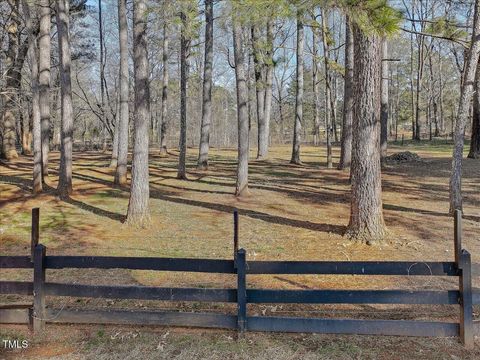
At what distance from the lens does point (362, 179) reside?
7.29 meters

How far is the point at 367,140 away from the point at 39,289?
219 inches

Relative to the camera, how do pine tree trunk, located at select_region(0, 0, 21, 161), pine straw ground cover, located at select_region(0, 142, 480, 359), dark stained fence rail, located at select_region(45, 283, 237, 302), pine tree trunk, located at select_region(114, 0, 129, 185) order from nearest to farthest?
pine straw ground cover, located at select_region(0, 142, 480, 359), dark stained fence rail, located at select_region(45, 283, 237, 302), pine tree trunk, located at select_region(114, 0, 129, 185), pine tree trunk, located at select_region(0, 0, 21, 161)

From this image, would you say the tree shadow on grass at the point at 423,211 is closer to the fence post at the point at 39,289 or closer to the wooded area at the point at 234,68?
the wooded area at the point at 234,68

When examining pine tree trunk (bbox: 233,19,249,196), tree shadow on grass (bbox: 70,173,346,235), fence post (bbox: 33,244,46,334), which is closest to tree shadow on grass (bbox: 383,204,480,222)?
tree shadow on grass (bbox: 70,173,346,235)

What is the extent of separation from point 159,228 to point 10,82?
59.8 feet

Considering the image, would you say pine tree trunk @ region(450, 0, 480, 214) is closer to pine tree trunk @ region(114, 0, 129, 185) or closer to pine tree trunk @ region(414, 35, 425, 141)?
pine tree trunk @ region(114, 0, 129, 185)

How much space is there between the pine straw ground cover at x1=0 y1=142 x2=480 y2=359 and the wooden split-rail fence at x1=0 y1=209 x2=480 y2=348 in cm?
14

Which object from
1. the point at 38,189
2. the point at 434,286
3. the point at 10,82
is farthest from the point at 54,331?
the point at 10,82

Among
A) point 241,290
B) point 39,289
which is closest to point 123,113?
point 39,289

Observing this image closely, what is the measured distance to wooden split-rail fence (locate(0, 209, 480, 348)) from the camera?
3.70 metres

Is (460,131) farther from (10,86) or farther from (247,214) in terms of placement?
(10,86)

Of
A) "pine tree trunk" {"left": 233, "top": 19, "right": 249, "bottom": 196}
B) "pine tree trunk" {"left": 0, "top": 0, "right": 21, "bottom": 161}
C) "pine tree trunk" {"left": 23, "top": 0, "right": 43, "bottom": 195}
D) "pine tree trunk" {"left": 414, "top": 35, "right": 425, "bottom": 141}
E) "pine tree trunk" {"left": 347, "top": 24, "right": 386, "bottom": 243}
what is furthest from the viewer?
"pine tree trunk" {"left": 414, "top": 35, "right": 425, "bottom": 141}

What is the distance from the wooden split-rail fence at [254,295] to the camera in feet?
12.1

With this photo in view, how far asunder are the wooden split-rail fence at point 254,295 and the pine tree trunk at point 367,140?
346 centimetres
